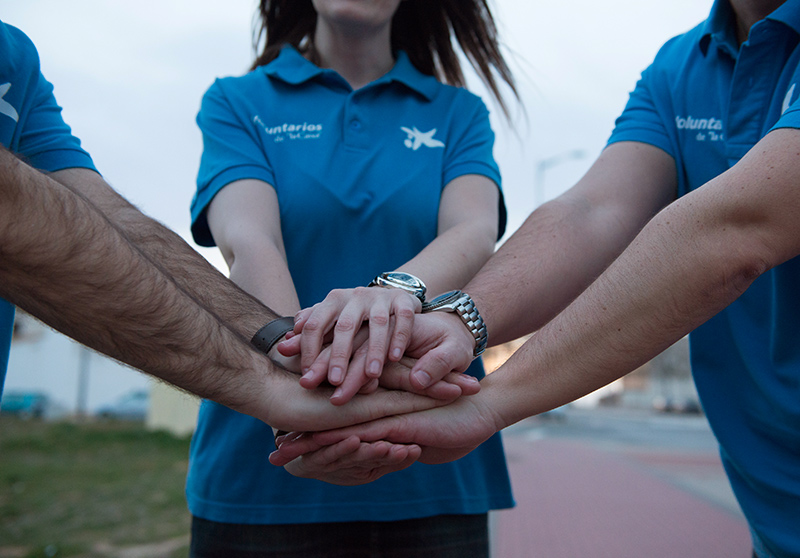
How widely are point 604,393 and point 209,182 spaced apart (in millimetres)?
85035

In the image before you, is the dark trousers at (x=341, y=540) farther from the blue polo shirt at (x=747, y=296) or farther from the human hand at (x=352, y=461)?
the blue polo shirt at (x=747, y=296)

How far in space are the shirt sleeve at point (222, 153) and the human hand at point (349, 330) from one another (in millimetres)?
502

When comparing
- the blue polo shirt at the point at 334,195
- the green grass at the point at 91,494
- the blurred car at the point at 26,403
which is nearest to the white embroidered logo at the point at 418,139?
the blue polo shirt at the point at 334,195

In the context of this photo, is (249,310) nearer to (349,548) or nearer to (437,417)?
(437,417)

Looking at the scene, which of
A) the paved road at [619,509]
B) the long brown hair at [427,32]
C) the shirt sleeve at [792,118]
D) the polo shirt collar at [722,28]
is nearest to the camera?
the shirt sleeve at [792,118]

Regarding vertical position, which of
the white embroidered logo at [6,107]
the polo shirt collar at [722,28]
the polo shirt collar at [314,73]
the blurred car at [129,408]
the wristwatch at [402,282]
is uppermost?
the polo shirt collar at [722,28]

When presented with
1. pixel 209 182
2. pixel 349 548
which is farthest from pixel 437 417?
pixel 209 182

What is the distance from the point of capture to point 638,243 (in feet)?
5.36

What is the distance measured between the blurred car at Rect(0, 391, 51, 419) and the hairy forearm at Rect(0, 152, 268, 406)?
3256cm

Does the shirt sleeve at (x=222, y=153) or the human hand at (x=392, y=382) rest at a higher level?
the shirt sleeve at (x=222, y=153)

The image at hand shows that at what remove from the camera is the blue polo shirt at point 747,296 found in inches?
64.7

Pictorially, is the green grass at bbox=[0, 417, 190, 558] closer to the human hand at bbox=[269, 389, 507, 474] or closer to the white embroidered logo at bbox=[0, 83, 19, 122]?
the human hand at bbox=[269, 389, 507, 474]

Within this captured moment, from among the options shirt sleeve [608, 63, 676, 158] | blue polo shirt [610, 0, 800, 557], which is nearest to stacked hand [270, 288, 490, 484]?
blue polo shirt [610, 0, 800, 557]

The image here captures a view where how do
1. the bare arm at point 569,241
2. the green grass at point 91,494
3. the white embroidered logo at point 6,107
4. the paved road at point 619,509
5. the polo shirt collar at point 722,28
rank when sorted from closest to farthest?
the white embroidered logo at point 6,107 → the polo shirt collar at point 722,28 → the bare arm at point 569,241 → the green grass at point 91,494 → the paved road at point 619,509
